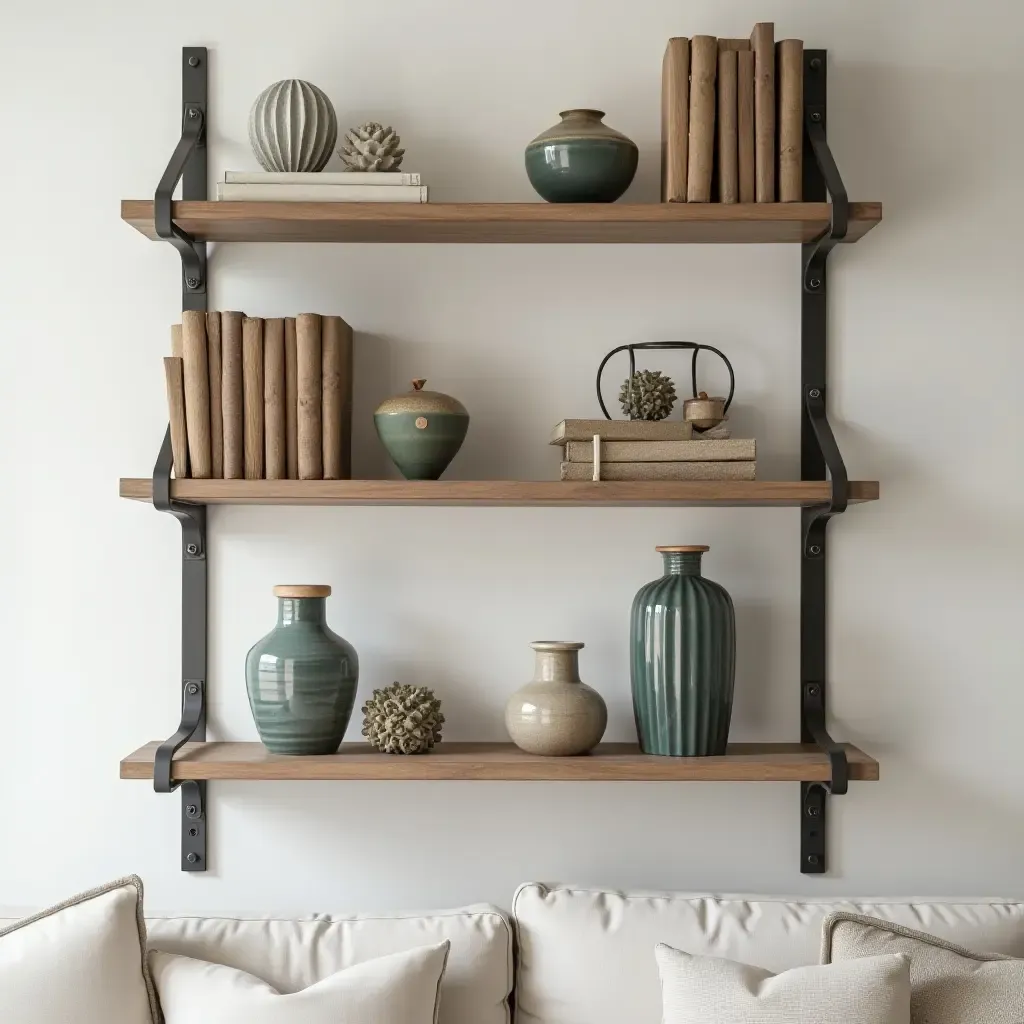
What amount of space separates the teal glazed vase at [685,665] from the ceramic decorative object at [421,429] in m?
0.35

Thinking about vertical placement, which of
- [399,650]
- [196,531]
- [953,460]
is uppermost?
[953,460]

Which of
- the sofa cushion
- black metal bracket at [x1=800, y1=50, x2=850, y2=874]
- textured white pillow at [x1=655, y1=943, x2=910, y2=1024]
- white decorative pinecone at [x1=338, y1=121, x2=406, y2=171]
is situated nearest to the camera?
textured white pillow at [x1=655, y1=943, x2=910, y2=1024]

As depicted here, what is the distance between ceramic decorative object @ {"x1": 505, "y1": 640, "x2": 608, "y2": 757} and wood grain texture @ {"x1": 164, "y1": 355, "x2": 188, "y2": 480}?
58cm

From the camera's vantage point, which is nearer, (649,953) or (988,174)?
(649,953)

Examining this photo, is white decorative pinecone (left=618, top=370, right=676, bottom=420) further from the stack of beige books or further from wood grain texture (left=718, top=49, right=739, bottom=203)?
wood grain texture (left=718, top=49, right=739, bottom=203)

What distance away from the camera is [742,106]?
1631 millimetres

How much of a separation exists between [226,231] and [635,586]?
839 millimetres

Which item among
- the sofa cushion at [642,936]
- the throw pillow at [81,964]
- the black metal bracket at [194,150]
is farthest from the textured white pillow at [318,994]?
the black metal bracket at [194,150]

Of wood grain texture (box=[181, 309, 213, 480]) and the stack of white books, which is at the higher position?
the stack of white books

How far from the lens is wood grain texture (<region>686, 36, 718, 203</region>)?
1.62 meters

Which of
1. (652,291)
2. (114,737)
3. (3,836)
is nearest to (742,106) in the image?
(652,291)

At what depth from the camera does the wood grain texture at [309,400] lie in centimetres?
161

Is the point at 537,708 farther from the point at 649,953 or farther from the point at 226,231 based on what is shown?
the point at 226,231

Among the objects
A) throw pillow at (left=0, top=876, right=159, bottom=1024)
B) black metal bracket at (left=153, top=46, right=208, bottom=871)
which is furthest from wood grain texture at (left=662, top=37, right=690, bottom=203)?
throw pillow at (left=0, top=876, right=159, bottom=1024)
